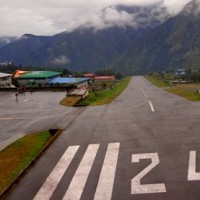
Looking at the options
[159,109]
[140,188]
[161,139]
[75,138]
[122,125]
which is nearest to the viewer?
[140,188]

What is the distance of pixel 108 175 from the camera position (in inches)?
765

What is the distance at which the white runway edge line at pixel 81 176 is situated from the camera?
17281mm

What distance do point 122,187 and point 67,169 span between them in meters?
4.18

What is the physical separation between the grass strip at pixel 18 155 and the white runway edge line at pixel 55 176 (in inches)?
71.1

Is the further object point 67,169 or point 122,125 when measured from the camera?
point 122,125

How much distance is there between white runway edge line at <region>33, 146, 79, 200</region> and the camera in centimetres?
1753

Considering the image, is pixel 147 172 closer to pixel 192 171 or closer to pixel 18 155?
pixel 192 171

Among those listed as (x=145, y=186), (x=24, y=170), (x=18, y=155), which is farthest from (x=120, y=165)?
(x=18, y=155)

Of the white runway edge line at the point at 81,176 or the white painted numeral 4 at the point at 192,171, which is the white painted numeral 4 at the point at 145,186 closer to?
the white painted numeral 4 at the point at 192,171

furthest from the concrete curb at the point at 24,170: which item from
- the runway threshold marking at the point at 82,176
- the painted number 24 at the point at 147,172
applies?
the painted number 24 at the point at 147,172

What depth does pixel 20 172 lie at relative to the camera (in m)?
20.5

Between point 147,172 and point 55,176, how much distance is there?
4.39 metres

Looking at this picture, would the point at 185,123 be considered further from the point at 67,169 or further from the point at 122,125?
the point at 67,169

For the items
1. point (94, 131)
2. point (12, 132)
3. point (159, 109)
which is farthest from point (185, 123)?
point (12, 132)
